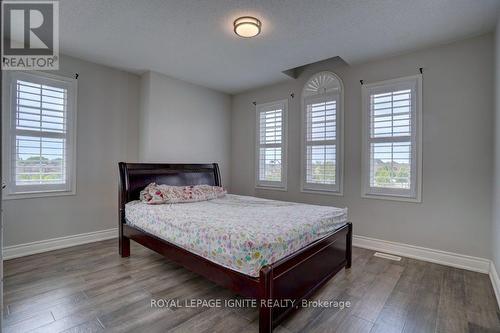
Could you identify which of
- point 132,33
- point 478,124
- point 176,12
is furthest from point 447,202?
point 132,33

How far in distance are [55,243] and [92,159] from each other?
4.00ft

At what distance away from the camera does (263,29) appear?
2949 mm

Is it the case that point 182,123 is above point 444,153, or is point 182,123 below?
above

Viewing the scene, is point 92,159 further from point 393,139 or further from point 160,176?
point 393,139

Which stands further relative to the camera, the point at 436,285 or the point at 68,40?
the point at 68,40

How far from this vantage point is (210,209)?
312cm

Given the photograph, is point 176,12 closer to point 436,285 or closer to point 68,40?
point 68,40

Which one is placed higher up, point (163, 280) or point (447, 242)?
point (447, 242)

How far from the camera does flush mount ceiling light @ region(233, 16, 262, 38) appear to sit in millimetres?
2735

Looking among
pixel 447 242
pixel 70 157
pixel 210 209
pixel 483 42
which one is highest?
pixel 483 42

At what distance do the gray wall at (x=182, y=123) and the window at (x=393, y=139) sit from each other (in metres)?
2.71

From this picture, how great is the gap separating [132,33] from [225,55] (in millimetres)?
1156

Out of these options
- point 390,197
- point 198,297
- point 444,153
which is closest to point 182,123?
point 198,297

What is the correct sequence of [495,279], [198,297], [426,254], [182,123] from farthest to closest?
[182,123] → [426,254] → [495,279] → [198,297]
